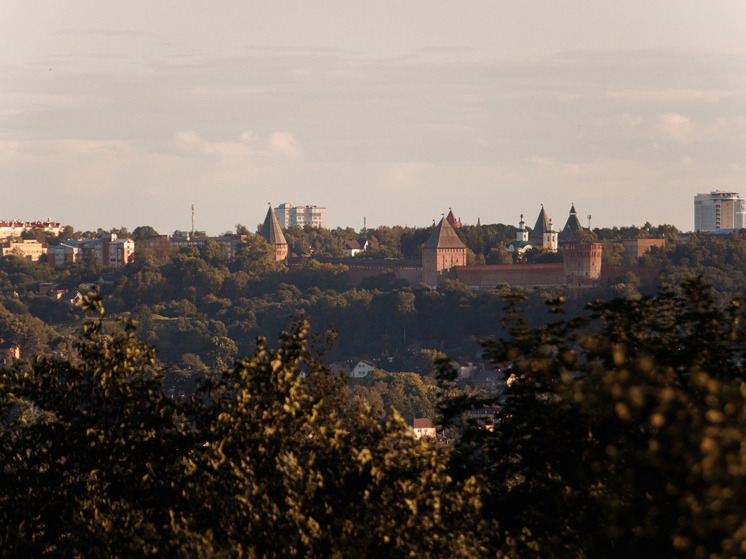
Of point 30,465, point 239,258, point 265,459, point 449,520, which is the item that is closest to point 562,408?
point 449,520

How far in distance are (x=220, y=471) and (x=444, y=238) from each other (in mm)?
93173

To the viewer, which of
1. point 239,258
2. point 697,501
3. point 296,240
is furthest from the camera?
point 296,240

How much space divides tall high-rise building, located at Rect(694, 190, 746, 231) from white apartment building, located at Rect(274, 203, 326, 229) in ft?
175

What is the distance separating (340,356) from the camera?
92125mm

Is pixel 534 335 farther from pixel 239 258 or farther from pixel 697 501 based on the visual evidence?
pixel 239 258

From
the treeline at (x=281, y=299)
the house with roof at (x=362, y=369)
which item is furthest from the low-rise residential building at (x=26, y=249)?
the house with roof at (x=362, y=369)

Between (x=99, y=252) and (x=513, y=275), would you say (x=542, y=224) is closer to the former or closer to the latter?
(x=513, y=275)

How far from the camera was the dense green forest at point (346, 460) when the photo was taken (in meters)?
8.33

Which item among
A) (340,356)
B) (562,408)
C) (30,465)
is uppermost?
(562,408)

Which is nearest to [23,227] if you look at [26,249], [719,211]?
[26,249]

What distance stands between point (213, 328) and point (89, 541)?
84.5 meters

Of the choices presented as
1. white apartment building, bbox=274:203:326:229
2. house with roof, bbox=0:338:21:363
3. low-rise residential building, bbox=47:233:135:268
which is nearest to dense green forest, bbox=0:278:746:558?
house with roof, bbox=0:338:21:363

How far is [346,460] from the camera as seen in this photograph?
9180mm

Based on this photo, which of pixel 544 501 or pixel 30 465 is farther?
pixel 30 465
